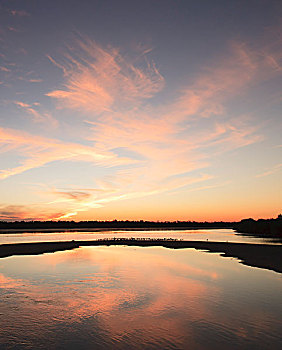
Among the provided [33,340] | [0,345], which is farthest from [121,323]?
[0,345]

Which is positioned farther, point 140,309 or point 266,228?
point 266,228

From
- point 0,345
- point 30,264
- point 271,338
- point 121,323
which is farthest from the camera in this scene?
point 30,264

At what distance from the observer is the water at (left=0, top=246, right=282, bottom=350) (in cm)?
1525

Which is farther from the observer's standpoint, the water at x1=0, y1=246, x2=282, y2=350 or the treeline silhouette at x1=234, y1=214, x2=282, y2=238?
the treeline silhouette at x1=234, y1=214, x2=282, y2=238

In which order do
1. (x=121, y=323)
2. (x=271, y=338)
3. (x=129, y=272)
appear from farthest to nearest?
(x=129, y=272)
(x=121, y=323)
(x=271, y=338)

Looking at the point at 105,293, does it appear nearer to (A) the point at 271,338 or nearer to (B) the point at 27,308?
(B) the point at 27,308

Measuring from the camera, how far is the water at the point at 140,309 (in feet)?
50.0

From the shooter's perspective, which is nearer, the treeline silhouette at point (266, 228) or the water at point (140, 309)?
the water at point (140, 309)

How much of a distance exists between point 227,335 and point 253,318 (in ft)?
11.4

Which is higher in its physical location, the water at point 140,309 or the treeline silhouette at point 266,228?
the treeline silhouette at point 266,228

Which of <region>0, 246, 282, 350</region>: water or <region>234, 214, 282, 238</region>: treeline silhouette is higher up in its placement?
<region>234, 214, 282, 238</region>: treeline silhouette

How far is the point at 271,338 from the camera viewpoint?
50.8 ft

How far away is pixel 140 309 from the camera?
2059cm

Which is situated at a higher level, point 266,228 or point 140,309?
point 266,228
